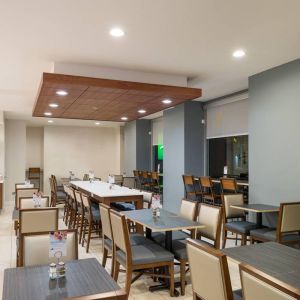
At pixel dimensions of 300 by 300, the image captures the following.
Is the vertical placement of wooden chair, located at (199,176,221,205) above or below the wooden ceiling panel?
below

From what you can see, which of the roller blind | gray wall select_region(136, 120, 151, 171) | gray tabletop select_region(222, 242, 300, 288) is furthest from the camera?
gray wall select_region(136, 120, 151, 171)

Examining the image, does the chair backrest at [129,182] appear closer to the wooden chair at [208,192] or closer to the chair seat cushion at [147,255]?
the wooden chair at [208,192]

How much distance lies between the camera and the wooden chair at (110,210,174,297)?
3.01 m

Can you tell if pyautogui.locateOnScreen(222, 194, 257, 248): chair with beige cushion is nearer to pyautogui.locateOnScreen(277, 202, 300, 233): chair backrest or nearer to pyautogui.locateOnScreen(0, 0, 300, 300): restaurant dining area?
pyautogui.locateOnScreen(0, 0, 300, 300): restaurant dining area

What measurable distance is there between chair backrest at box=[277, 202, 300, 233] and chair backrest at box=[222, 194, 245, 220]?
1.13 meters

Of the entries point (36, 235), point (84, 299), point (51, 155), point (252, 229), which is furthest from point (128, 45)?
point (51, 155)

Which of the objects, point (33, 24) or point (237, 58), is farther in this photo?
point (237, 58)

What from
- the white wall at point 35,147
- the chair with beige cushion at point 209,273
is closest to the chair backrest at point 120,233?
the chair with beige cushion at point 209,273

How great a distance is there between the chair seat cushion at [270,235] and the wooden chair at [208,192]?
2137mm

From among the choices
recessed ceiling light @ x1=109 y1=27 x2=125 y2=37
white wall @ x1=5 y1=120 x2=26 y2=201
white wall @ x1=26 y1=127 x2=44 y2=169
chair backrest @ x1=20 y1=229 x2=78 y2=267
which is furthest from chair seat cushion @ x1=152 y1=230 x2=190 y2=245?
white wall @ x1=26 y1=127 x2=44 y2=169

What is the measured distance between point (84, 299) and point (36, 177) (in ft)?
38.4

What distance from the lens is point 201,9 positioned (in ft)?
9.92

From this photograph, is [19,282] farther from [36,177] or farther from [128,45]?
[36,177]

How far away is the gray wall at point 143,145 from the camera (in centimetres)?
1074
